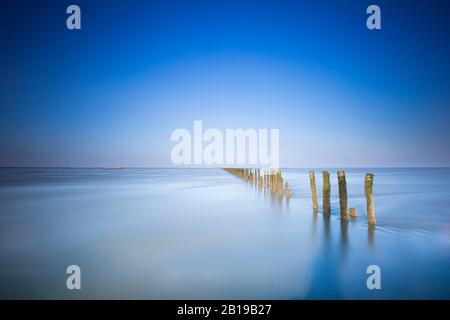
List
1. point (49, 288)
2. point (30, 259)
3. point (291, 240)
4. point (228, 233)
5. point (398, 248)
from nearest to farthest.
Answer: point (49, 288) → point (30, 259) → point (398, 248) → point (291, 240) → point (228, 233)

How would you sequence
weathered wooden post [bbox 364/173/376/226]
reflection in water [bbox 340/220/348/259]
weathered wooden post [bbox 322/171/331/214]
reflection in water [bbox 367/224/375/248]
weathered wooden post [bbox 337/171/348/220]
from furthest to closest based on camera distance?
weathered wooden post [bbox 322/171/331/214] < weathered wooden post [bbox 337/171/348/220] < weathered wooden post [bbox 364/173/376/226] < reflection in water [bbox 367/224/375/248] < reflection in water [bbox 340/220/348/259]

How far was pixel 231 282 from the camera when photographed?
4551 millimetres

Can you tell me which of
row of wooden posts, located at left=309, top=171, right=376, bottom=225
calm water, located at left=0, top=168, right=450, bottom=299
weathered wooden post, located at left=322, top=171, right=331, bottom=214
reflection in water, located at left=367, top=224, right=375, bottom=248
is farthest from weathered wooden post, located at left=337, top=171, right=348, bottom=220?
reflection in water, located at left=367, top=224, right=375, bottom=248

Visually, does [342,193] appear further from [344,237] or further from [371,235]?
[344,237]

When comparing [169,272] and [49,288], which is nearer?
[49,288]

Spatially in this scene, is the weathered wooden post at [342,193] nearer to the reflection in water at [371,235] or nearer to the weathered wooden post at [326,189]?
the weathered wooden post at [326,189]

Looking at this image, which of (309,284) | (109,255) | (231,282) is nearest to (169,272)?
(231,282)

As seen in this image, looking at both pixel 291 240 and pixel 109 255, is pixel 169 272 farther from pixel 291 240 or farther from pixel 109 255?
pixel 291 240

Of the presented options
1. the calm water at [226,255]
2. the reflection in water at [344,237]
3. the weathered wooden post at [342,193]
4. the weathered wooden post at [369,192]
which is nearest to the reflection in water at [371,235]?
the calm water at [226,255]

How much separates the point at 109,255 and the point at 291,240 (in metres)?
3.71

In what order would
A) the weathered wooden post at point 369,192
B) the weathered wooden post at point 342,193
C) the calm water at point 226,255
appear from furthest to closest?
the weathered wooden post at point 342,193 → the weathered wooden post at point 369,192 → the calm water at point 226,255

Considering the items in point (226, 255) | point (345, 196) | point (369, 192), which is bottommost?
point (226, 255)

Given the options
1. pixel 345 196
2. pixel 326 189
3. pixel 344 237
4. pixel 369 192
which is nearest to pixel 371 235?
pixel 344 237

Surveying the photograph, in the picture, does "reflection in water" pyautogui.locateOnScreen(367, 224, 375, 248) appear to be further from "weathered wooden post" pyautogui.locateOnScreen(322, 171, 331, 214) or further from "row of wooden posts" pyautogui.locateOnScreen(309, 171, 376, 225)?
"weathered wooden post" pyautogui.locateOnScreen(322, 171, 331, 214)
